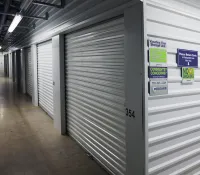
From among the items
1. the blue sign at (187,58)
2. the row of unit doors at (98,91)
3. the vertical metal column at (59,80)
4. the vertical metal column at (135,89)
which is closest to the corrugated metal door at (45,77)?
the vertical metal column at (59,80)

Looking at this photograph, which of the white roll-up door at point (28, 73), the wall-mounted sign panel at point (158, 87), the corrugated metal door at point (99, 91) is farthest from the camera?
the white roll-up door at point (28, 73)

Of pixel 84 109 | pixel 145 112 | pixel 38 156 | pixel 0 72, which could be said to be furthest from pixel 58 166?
pixel 0 72

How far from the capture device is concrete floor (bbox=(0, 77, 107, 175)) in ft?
11.2

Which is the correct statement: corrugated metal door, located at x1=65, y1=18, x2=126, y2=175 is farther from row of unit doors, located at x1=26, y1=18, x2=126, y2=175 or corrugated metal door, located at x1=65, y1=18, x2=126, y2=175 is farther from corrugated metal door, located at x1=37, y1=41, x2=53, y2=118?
corrugated metal door, located at x1=37, y1=41, x2=53, y2=118

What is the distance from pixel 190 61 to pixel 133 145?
155 cm

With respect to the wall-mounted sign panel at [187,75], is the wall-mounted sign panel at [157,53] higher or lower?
higher

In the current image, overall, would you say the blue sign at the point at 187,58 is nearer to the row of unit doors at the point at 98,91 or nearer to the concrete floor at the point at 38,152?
the row of unit doors at the point at 98,91

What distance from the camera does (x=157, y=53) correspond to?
253cm

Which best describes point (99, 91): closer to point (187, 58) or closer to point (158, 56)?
point (158, 56)

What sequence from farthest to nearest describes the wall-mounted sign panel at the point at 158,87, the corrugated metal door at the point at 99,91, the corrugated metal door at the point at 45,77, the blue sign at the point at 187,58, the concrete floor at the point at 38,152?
the corrugated metal door at the point at 45,77
the concrete floor at the point at 38,152
the corrugated metal door at the point at 99,91
the blue sign at the point at 187,58
the wall-mounted sign panel at the point at 158,87

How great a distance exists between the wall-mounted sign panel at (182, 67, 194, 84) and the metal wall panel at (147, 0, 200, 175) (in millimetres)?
78

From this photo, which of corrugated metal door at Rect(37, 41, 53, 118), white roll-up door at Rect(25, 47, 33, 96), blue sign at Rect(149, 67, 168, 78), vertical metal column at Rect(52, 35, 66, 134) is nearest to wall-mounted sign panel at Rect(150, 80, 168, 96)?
blue sign at Rect(149, 67, 168, 78)

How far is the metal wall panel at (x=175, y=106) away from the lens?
8.35ft

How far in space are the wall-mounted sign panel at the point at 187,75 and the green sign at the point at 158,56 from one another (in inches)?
18.9
